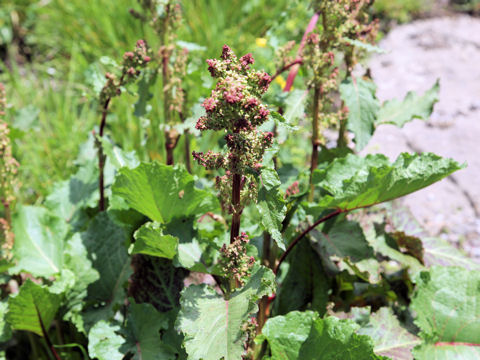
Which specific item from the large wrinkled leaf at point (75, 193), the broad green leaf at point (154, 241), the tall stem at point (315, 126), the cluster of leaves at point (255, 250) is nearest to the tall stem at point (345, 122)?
the cluster of leaves at point (255, 250)

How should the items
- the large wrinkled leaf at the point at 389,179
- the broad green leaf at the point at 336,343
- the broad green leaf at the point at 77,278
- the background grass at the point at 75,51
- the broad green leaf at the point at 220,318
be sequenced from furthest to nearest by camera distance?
the background grass at the point at 75,51, the broad green leaf at the point at 77,278, the large wrinkled leaf at the point at 389,179, the broad green leaf at the point at 336,343, the broad green leaf at the point at 220,318

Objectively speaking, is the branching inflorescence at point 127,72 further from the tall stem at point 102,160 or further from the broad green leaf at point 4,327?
the broad green leaf at point 4,327


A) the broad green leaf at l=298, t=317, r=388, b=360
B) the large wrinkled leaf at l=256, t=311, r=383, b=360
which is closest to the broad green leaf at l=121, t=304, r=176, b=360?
the large wrinkled leaf at l=256, t=311, r=383, b=360

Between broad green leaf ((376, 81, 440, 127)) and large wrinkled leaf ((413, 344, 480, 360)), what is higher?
broad green leaf ((376, 81, 440, 127))

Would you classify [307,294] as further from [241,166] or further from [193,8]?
[193,8]

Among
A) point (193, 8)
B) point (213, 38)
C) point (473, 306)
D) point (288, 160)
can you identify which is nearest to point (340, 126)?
point (288, 160)

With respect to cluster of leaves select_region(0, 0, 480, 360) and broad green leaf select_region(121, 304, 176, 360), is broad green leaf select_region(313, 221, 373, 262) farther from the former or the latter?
broad green leaf select_region(121, 304, 176, 360)
